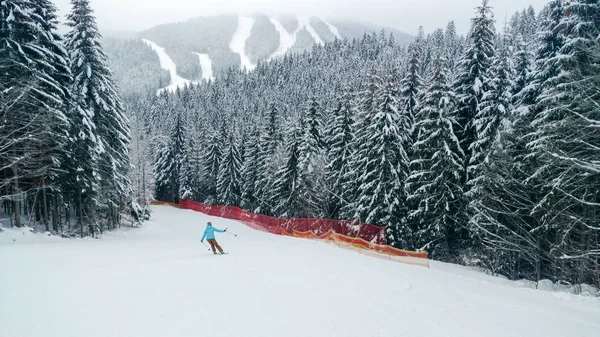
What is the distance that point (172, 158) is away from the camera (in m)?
59.6

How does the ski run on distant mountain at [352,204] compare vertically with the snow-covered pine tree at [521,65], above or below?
below

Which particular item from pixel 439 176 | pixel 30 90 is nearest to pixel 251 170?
pixel 439 176

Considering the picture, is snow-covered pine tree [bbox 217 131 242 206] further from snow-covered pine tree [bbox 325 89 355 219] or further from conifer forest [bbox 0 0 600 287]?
snow-covered pine tree [bbox 325 89 355 219]

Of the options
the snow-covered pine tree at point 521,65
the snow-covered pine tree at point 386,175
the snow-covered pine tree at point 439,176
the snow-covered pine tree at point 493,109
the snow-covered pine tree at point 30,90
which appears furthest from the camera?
the snow-covered pine tree at point 386,175

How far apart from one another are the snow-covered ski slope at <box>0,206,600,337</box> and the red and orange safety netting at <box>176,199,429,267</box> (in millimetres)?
6114

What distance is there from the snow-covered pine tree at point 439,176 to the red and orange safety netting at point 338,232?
3326 millimetres

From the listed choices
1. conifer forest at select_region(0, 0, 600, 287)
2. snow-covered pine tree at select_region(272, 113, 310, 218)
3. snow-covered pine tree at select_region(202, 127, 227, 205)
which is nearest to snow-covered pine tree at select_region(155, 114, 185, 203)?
snow-covered pine tree at select_region(202, 127, 227, 205)

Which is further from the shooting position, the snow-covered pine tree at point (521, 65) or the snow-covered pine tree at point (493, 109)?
the snow-covered pine tree at point (521, 65)

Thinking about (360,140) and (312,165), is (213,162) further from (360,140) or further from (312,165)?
(360,140)

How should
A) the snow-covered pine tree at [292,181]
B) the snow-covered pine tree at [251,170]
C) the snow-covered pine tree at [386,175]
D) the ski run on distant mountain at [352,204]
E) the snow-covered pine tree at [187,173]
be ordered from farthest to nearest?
the snow-covered pine tree at [187,173], the snow-covered pine tree at [251,170], the snow-covered pine tree at [292,181], the snow-covered pine tree at [386,175], the ski run on distant mountain at [352,204]

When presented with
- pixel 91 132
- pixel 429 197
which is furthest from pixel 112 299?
pixel 429 197

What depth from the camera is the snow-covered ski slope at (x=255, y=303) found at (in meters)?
6.38

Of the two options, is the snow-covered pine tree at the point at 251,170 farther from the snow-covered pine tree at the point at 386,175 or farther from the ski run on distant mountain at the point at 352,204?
the snow-covered pine tree at the point at 386,175

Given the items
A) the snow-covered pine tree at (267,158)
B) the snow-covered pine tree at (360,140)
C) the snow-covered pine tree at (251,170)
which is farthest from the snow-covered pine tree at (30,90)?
Answer: the snow-covered pine tree at (251,170)
